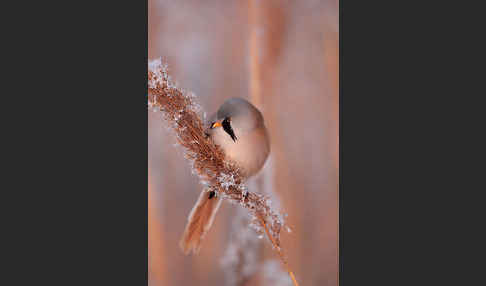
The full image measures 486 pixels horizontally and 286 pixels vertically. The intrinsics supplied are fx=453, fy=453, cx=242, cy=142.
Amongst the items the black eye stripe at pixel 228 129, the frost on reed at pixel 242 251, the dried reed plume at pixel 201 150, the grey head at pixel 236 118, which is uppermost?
the grey head at pixel 236 118

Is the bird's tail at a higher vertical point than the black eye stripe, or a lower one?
lower

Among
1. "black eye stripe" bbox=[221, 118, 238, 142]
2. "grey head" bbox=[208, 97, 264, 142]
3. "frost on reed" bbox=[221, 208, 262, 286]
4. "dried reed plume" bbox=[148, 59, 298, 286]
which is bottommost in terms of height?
"frost on reed" bbox=[221, 208, 262, 286]

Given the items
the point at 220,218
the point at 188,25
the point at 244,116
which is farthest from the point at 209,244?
the point at 188,25

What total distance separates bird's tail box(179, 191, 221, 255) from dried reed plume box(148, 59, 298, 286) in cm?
13

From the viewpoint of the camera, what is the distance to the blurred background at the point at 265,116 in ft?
6.66

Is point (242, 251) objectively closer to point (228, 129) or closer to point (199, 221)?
point (199, 221)

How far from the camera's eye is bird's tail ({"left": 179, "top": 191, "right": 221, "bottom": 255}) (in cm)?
205

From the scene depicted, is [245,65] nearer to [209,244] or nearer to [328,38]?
[328,38]

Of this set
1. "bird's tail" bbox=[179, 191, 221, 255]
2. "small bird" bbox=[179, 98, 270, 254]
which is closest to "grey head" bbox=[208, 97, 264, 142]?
"small bird" bbox=[179, 98, 270, 254]

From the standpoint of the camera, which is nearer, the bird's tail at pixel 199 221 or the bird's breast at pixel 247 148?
the bird's breast at pixel 247 148

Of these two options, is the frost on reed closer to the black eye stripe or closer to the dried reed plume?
the dried reed plume

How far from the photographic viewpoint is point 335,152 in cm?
209

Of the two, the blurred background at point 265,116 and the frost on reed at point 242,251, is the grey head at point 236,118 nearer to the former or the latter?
the blurred background at point 265,116

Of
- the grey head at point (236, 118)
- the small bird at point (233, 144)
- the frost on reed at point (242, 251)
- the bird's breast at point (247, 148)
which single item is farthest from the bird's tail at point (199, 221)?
the grey head at point (236, 118)
